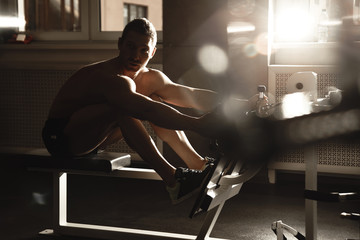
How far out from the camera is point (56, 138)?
231 cm

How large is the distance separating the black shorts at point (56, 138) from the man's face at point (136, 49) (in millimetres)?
405

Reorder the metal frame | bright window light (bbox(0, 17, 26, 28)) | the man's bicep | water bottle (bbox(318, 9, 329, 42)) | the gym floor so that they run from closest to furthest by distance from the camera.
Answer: the man's bicep < the metal frame < the gym floor < water bottle (bbox(318, 9, 329, 42)) < bright window light (bbox(0, 17, 26, 28))

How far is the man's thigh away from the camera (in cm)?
223

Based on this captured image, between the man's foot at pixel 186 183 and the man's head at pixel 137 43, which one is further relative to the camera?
the man's head at pixel 137 43

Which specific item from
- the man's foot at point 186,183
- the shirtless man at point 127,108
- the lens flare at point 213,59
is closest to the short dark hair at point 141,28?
the shirtless man at point 127,108

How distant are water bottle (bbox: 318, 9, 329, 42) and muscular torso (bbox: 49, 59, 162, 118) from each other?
167 cm

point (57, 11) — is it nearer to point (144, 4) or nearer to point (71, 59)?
point (144, 4)

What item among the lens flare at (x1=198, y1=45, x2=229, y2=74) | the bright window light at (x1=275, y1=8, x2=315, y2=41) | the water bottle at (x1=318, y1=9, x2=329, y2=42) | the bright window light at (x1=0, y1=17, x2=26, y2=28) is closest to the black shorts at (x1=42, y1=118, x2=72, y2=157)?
the lens flare at (x1=198, y1=45, x2=229, y2=74)

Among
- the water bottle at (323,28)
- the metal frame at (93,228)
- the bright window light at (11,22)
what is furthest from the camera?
the bright window light at (11,22)

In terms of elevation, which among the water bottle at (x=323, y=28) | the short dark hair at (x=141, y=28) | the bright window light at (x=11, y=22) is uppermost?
the bright window light at (x=11, y=22)

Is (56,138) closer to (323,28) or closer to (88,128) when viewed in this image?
(88,128)

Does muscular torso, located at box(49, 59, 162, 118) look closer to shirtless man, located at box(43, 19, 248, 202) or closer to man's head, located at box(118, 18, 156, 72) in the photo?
shirtless man, located at box(43, 19, 248, 202)

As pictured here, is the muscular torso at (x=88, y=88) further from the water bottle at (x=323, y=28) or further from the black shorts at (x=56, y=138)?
the water bottle at (x=323, y=28)

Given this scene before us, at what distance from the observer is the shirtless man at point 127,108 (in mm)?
2041
